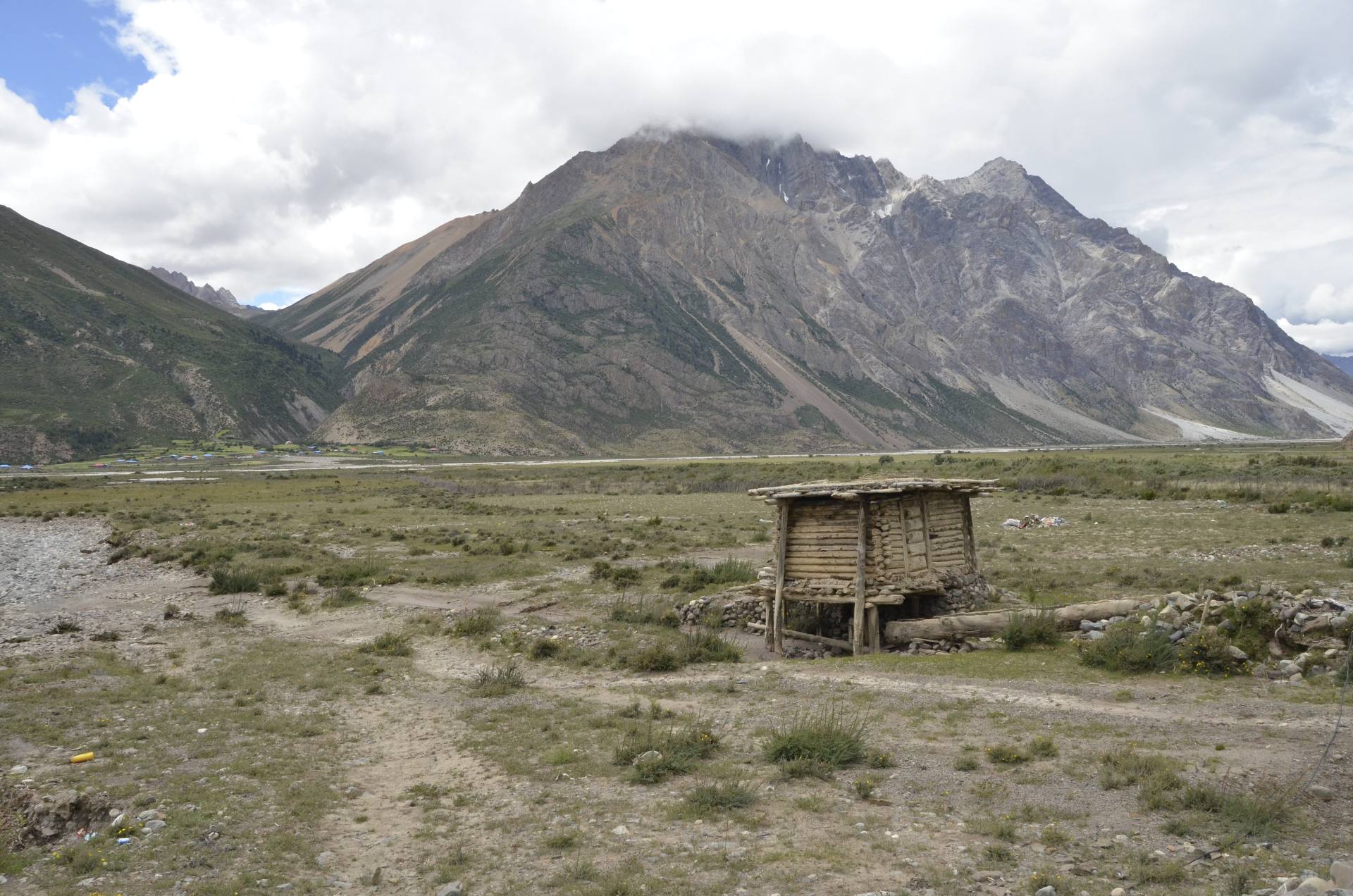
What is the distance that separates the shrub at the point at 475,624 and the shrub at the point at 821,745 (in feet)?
38.4

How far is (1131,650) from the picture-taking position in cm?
1522

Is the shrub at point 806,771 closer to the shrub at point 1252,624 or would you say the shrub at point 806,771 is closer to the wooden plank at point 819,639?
the wooden plank at point 819,639

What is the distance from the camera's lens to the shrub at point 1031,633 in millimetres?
17547

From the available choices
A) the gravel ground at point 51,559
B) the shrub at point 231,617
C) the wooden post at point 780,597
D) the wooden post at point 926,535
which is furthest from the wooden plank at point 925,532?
the gravel ground at point 51,559

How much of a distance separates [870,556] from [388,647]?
12677 mm

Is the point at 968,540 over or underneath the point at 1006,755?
over

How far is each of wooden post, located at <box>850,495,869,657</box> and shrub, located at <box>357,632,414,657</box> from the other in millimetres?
11222

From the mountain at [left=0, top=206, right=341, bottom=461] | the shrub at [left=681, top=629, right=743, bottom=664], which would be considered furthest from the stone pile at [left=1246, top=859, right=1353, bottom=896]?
the mountain at [left=0, top=206, right=341, bottom=461]

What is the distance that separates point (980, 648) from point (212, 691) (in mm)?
16773

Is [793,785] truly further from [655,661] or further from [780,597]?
[780,597]

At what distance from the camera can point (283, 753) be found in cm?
1246

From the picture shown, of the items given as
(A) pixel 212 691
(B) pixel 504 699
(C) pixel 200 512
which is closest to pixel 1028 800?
(B) pixel 504 699

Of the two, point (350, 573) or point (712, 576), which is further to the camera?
point (350, 573)

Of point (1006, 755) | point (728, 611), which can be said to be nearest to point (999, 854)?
point (1006, 755)
